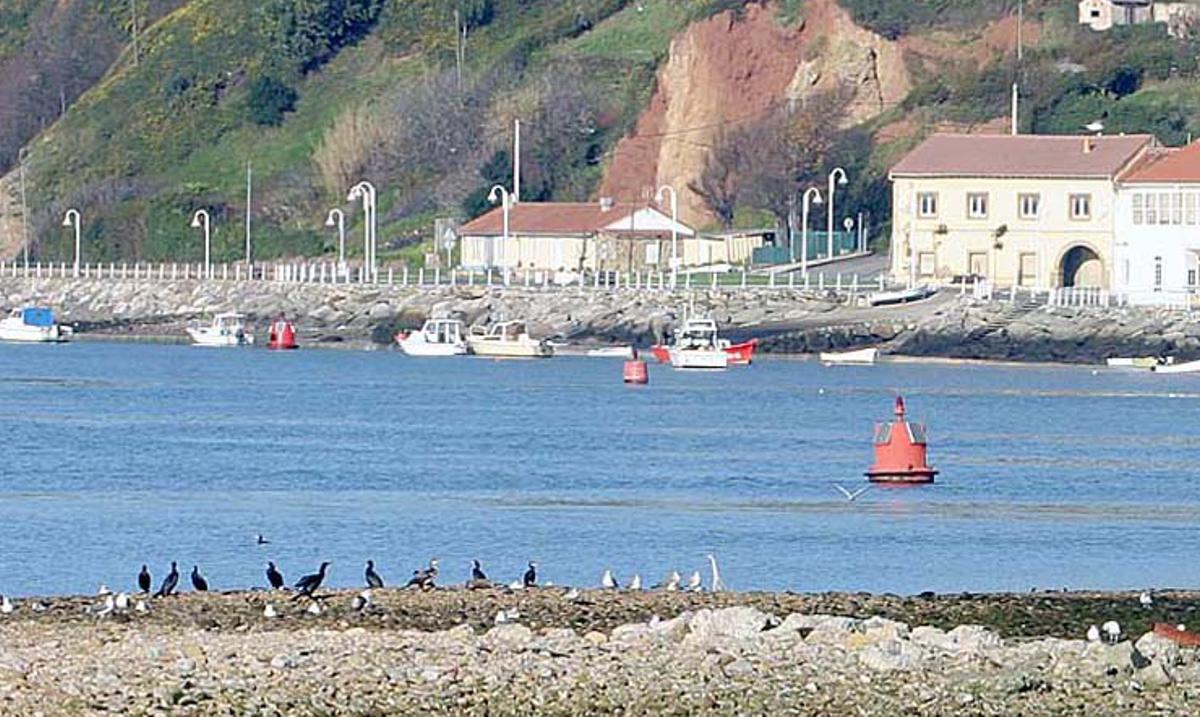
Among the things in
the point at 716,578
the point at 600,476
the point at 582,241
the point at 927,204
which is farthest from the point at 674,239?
the point at 716,578

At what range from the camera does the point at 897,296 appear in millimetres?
77250

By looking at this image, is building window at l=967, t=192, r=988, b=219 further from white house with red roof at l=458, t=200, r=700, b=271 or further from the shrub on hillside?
the shrub on hillside

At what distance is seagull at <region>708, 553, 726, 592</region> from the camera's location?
27.0 metres

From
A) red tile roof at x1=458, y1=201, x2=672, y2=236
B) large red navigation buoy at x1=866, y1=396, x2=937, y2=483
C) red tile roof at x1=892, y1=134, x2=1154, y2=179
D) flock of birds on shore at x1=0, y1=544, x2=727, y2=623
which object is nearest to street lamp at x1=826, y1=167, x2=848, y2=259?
red tile roof at x1=892, y1=134, x2=1154, y2=179

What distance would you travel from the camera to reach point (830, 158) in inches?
3703

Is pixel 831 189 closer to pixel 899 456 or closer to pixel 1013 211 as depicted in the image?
pixel 1013 211

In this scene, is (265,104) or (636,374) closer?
(636,374)

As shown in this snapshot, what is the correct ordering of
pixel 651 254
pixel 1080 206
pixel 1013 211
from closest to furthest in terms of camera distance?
pixel 1080 206
pixel 1013 211
pixel 651 254

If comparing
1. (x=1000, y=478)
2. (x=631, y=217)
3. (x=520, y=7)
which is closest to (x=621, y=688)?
(x=1000, y=478)

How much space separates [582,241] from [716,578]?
63.6 metres

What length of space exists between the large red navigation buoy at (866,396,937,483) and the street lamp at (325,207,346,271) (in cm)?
5042

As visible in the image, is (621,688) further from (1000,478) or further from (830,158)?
(830,158)

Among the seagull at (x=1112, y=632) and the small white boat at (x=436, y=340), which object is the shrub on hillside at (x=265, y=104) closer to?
the small white boat at (x=436, y=340)

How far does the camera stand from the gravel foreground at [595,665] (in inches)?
723
